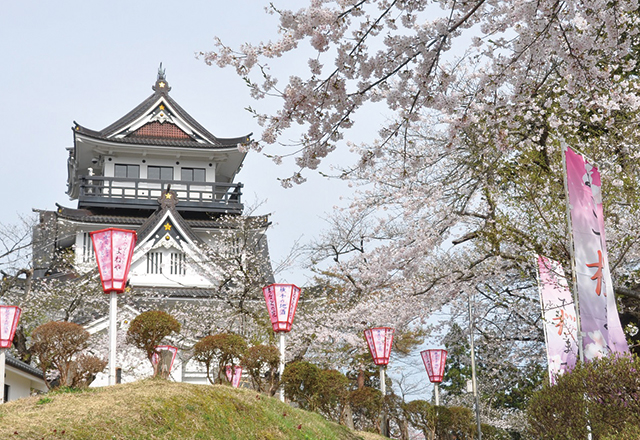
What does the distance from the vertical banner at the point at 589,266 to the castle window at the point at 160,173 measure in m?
22.6

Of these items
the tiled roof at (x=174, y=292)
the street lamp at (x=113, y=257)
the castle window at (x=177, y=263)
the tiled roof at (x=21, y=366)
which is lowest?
the tiled roof at (x=21, y=366)

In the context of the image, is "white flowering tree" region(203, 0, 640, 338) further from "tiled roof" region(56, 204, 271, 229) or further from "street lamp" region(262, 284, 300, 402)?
"tiled roof" region(56, 204, 271, 229)

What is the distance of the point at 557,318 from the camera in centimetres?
1155

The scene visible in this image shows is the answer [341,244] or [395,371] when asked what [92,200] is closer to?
[341,244]

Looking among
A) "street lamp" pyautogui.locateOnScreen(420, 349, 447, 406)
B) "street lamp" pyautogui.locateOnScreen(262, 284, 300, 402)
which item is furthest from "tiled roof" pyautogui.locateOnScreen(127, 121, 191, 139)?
"street lamp" pyautogui.locateOnScreen(262, 284, 300, 402)

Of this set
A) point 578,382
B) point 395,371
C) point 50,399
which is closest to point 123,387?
point 50,399

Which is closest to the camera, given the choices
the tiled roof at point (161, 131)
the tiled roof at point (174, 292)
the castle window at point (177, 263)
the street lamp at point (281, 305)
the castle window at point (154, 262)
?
the street lamp at point (281, 305)

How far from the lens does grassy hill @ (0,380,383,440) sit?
6.86 meters

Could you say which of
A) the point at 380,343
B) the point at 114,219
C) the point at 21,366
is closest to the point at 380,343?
the point at 380,343

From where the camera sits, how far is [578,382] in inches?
288

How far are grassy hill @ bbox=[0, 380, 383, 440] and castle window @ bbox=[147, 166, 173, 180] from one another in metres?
20.6

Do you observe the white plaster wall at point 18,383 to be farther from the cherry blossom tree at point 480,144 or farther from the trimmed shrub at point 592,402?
the trimmed shrub at point 592,402

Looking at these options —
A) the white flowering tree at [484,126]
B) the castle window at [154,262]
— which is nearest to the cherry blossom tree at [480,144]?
the white flowering tree at [484,126]

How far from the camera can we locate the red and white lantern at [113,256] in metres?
9.58
